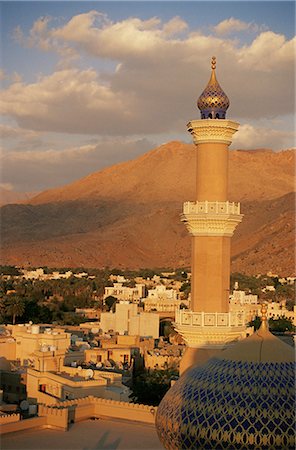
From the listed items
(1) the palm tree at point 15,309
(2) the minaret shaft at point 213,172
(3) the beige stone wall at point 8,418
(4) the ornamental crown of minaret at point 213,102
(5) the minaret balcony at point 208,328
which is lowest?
(3) the beige stone wall at point 8,418

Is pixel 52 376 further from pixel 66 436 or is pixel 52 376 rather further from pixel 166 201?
pixel 166 201

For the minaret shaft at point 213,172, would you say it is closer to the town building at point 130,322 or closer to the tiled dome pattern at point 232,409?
the tiled dome pattern at point 232,409

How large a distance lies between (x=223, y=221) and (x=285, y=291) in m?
43.9

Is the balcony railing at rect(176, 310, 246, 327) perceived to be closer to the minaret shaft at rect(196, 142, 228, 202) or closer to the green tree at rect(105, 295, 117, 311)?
the minaret shaft at rect(196, 142, 228, 202)

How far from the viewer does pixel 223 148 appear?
1416 centimetres

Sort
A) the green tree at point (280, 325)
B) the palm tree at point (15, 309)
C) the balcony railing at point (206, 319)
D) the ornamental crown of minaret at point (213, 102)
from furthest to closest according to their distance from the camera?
the palm tree at point (15, 309) < the green tree at point (280, 325) < the ornamental crown of minaret at point (213, 102) < the balcony railing at point (206, 319)

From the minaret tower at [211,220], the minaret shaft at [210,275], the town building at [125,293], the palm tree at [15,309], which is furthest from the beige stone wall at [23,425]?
the town building at [125,293]

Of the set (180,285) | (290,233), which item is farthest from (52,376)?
(290,233)

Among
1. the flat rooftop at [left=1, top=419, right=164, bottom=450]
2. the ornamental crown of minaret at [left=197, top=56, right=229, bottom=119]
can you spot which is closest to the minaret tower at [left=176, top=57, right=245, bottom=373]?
the ornamental crown of minaret at [left=197, top=56, right=229, bottom=119]

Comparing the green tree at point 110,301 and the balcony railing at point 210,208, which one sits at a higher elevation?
the balcony railing at point 210,208

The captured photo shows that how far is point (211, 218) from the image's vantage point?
13922 millimetres

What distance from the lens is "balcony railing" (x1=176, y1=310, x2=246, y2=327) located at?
13.6 metres

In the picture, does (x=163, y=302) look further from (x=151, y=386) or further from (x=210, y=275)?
(x=210, y=275)

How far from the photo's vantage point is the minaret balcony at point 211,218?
1394 centimetres
